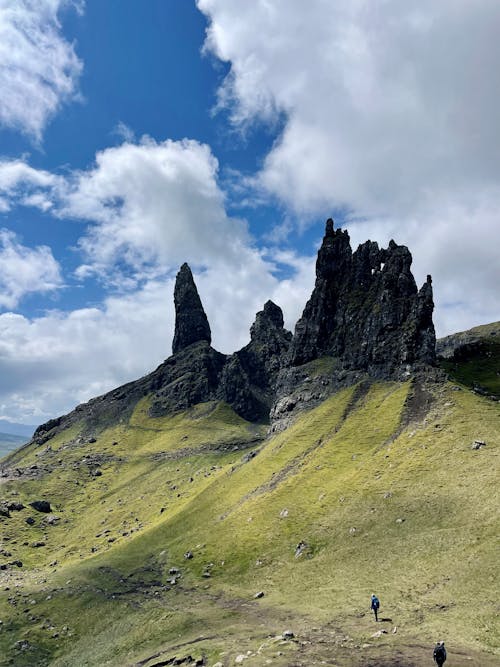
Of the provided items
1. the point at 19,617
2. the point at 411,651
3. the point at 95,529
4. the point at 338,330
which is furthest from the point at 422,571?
the point at 338,330

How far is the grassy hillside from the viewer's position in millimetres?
48625

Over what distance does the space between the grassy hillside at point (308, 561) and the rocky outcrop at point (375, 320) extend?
1350 cm

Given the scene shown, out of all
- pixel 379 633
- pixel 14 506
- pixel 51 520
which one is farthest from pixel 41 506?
pixel 379 633

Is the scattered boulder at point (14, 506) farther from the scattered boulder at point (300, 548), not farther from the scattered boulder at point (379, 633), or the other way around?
the scattered boulder at point (379, 633)

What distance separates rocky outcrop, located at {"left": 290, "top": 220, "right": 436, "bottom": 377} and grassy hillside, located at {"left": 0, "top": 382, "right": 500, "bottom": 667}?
44.3 ft

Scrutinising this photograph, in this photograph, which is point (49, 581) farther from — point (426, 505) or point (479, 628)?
point (479, 628)

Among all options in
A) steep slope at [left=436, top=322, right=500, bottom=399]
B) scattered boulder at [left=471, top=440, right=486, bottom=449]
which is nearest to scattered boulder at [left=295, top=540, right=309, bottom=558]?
scattered boulder at [left=471, top=440, right=486, bottom=449]

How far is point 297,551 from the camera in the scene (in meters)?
82.3

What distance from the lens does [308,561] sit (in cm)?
7844

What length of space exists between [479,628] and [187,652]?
100ft

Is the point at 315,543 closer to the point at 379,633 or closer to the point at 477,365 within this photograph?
the point at 379,633

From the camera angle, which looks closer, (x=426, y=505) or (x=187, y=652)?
(x=187, y=652)

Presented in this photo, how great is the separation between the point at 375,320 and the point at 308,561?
332 ft

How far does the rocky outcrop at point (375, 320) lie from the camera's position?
145 metres
